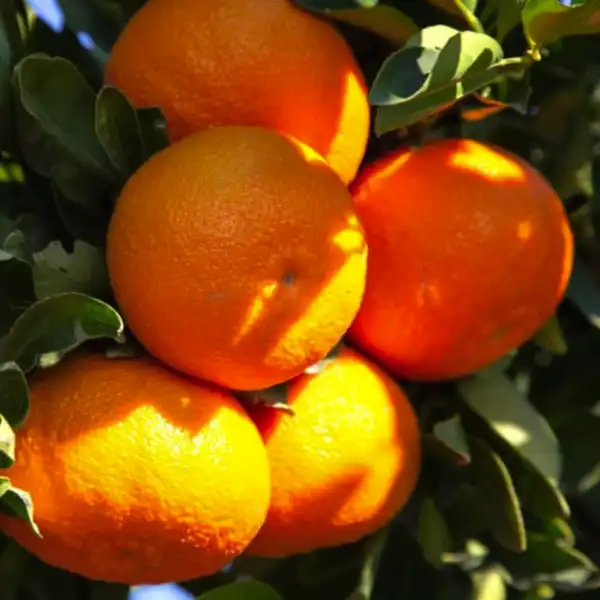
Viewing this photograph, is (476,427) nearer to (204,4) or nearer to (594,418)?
(594,418)

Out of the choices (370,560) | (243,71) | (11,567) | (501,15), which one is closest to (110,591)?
(11,567)

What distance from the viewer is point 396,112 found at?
2.49 ft

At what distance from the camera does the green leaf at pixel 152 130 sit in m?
0.78

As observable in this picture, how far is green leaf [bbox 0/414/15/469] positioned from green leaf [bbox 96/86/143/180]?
19cm

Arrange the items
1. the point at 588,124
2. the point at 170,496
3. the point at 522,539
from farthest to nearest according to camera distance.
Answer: the point at 588,124, the point at 522,539, the point at 170,496

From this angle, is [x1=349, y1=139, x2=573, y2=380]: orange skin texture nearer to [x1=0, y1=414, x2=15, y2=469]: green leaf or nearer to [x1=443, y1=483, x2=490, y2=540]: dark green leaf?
[x1=443, y1=483, x2=490, y2=540]: dark green leaf

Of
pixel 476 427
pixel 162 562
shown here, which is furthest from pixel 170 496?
pixel 476 427

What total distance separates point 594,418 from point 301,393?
32 cm

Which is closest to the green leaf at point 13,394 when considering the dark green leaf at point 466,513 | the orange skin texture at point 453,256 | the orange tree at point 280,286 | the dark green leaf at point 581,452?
the orange tree at point 280,286

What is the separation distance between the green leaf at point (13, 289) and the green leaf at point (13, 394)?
0.23 ft

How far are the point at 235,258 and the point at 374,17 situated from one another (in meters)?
0.20

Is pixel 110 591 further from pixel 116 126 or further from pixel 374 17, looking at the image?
pixel 374 17

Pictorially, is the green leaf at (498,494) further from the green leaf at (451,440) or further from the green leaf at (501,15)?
the green leaf at (501,15)

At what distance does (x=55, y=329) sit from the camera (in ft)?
2.40
